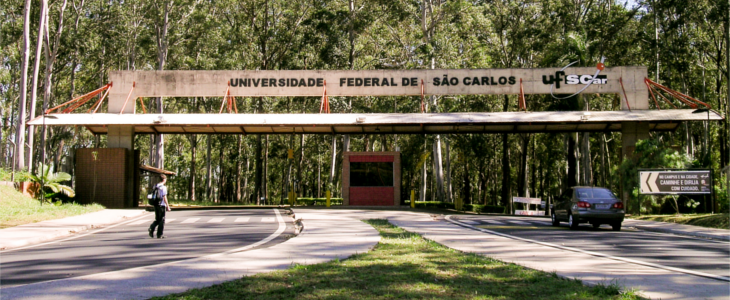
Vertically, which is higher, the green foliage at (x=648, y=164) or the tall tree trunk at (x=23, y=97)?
the tall tree trunk at (x=23, y=97)

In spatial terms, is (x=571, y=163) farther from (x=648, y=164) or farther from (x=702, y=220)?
(x=702, y=220)

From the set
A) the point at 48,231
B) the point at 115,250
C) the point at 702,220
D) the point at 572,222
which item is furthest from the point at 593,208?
the point at 48,231

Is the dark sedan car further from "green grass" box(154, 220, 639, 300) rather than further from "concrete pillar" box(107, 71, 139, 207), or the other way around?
"concrete pillar" box(107, 71, 139, 207)

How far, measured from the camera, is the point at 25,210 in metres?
24.2

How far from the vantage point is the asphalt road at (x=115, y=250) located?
30.6 feet

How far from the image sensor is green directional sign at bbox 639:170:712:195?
77.5ft

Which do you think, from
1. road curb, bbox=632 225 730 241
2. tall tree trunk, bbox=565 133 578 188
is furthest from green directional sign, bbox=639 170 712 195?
tall tree trunk, bbox=565 133 578 188

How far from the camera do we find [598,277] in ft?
27.6

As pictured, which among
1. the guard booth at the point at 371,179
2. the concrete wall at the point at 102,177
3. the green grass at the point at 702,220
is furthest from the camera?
the guard booth at the point at 371,179

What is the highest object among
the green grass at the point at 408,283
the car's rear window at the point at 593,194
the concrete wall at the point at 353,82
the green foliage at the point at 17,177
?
the concrete wall at the point at 353,82

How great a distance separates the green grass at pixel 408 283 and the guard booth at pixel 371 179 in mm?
25471

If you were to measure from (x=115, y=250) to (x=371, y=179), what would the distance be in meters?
24.2

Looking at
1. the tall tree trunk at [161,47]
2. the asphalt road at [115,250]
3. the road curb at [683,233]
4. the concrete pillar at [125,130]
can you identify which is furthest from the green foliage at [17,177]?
the road curb at [683,233]

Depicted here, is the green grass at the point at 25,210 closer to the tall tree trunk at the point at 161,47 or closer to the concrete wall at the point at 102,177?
the concrete wall at the point at 102,177
